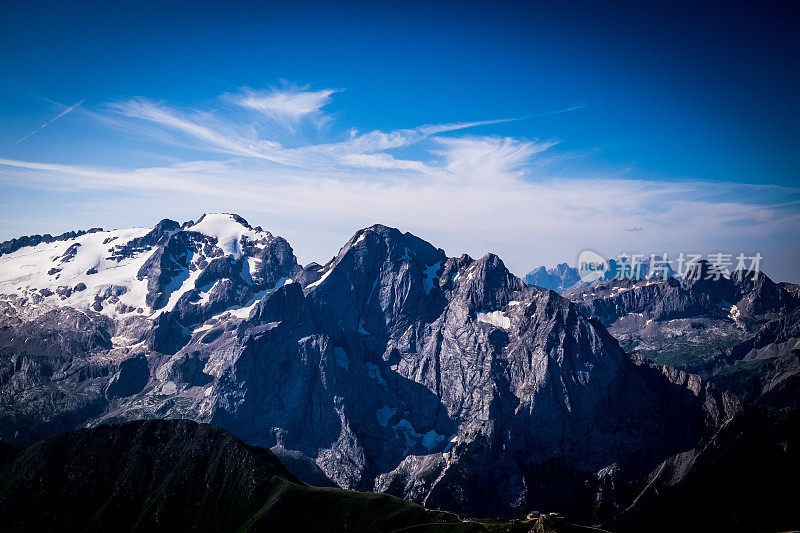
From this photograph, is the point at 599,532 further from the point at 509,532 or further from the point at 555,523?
the point at 509,532

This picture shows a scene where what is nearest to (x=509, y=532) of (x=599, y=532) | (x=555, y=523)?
(x=555, y=523)
